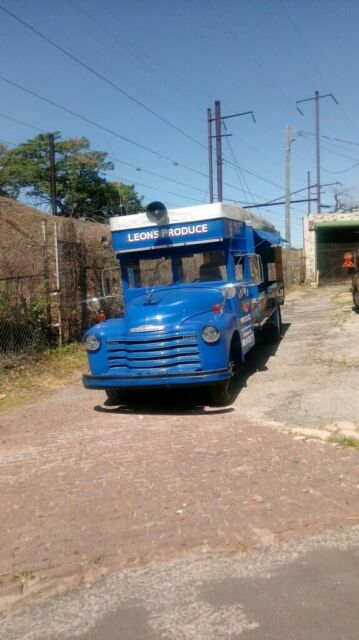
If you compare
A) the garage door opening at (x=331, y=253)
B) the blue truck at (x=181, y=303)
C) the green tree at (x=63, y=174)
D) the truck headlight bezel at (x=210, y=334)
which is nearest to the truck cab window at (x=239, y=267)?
the blue truck at (x=181, y=303)

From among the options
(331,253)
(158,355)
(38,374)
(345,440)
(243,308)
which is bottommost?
(345,440)

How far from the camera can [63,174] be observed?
143 feet

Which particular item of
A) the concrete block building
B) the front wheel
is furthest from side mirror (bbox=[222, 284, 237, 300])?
the concrete block building

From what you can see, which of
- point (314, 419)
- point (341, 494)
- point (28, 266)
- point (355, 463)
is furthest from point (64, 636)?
point (28, 266)

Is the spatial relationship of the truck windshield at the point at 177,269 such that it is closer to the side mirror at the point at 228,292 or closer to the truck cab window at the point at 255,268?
the side mirror at the point at 228,292

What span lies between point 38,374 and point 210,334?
3.99 metres

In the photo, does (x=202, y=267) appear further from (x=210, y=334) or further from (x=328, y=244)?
(x=328, y=244)

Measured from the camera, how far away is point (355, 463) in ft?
15.6

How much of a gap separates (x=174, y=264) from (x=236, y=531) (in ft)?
16.0

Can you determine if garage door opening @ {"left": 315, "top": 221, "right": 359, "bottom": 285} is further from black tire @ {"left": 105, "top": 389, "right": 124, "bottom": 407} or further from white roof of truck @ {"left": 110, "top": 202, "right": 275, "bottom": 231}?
black tire @ {"left": 105, "top": 389, "right": 124, "bottom": 407}

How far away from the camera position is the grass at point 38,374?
7953mm

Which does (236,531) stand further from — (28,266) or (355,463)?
(28,266)

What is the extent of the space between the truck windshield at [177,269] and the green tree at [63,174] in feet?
114

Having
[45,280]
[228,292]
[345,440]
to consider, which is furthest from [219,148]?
[345,440]
